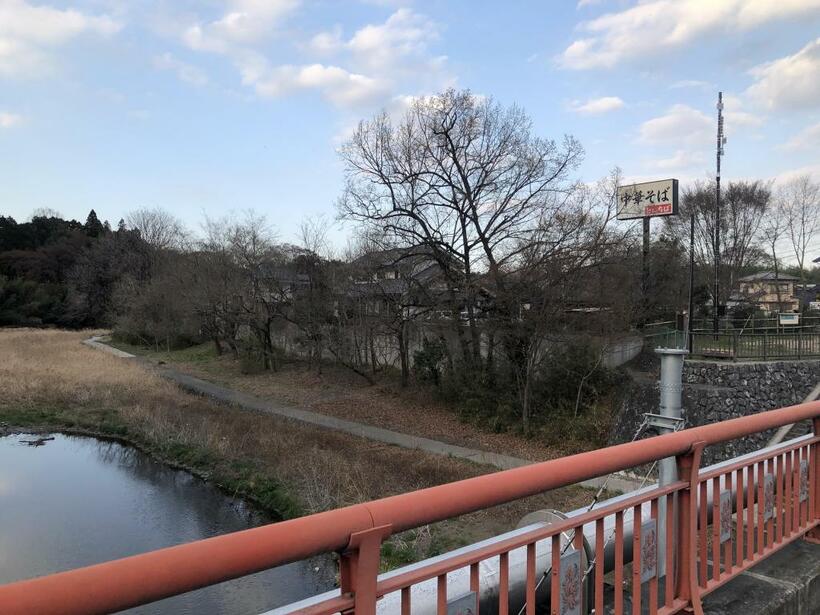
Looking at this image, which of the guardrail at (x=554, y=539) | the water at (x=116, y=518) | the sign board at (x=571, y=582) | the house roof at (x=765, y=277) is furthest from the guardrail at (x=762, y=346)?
the house roof at (x=765, y=277)

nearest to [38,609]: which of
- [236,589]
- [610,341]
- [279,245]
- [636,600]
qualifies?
[636,600]

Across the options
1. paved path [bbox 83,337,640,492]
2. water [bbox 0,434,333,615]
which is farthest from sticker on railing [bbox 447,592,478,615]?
paved path [bbox 83,337,640,492]

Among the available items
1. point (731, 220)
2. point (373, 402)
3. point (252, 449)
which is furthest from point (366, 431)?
point (731, 220)

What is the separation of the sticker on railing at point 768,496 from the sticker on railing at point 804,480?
1.41ft

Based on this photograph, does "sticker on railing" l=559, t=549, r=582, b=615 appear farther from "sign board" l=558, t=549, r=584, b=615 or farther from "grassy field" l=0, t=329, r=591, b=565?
"grassy field" l=0, t=329, r=591, b=565

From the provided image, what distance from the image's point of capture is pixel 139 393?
75.6 feet

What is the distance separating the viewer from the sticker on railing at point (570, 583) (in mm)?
2217

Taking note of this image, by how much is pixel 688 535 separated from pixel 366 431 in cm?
1515

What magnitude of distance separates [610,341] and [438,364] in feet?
21.9

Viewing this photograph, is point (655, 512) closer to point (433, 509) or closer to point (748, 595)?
point (748, 595)

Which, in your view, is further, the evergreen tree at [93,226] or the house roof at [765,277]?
the evergreen tree at [93,226]

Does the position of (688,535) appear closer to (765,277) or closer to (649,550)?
(649,550)

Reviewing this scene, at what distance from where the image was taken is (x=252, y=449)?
49.2ft

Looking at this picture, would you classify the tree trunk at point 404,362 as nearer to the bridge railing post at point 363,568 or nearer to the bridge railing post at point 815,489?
the bridge railing post at point 815,489
